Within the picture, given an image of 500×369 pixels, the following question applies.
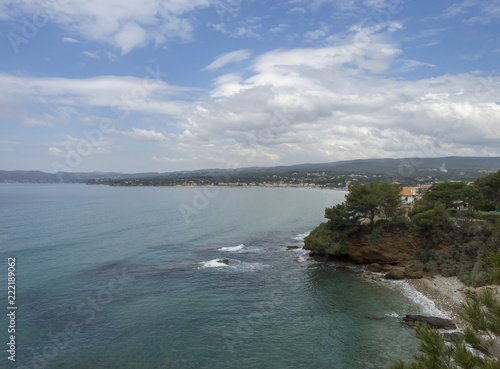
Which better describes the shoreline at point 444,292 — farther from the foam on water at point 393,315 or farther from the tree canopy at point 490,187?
the tree canopy at point 490,187

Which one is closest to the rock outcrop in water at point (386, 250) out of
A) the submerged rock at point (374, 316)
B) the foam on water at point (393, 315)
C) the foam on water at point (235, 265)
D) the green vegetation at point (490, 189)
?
the foam on water at point (235, 265)

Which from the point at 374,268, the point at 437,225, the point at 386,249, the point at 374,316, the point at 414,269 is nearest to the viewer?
the point at 374,316

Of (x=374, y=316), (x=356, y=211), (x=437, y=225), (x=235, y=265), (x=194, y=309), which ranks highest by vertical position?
(x=356, y=211)

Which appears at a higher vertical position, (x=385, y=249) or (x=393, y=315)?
(x=385, y=249)

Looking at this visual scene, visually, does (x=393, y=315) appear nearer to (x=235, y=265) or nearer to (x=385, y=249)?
(x=385, y=249)

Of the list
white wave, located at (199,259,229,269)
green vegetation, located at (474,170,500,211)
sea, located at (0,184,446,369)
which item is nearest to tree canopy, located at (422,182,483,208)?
green vegetation, located at (474,170,500,211)

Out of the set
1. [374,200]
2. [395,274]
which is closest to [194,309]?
[395,274]

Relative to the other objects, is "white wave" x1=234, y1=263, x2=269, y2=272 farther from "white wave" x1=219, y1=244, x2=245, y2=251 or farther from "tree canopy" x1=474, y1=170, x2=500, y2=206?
"tree canopy" x1=474, y1=170, x2=500, y2=206

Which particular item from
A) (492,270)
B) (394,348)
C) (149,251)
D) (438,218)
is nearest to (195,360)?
(394,348)
